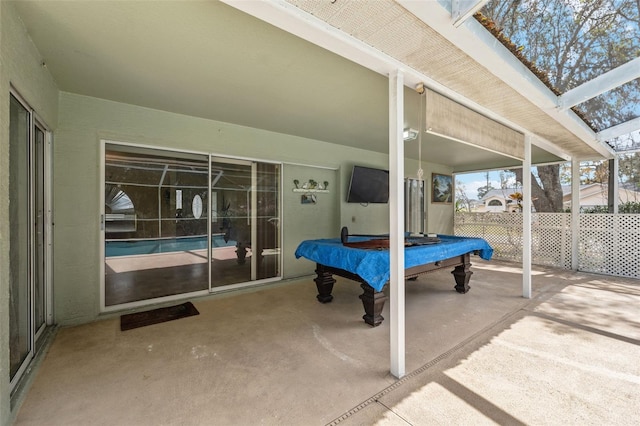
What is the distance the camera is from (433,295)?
3.91m

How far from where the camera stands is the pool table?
2.65m

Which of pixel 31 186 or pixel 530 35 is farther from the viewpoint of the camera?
pixel 530 35

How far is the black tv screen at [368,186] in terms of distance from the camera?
534cm

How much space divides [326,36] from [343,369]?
231 cm

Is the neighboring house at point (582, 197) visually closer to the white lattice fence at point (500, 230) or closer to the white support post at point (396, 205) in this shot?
the white lattice fence at point (500, 230)

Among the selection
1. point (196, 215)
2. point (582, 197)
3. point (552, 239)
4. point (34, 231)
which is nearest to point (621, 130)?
point (552, 239)

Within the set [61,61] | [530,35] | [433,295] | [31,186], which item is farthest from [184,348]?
[530,35]

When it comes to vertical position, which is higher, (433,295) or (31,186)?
(31,186)

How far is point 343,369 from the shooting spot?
2.06 meters

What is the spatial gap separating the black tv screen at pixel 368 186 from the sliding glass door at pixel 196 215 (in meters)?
1.58

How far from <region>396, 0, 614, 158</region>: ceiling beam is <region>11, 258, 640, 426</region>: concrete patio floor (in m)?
2.32

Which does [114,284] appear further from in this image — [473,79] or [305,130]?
[473,79]

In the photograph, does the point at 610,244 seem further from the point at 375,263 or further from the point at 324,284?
the point at 324,284

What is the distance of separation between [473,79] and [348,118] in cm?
176
